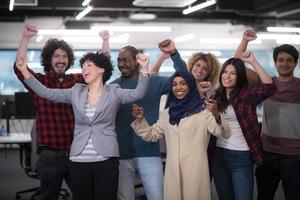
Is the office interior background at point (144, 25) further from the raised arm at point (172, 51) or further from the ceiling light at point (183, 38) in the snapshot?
the raised arm at point (172, 51)

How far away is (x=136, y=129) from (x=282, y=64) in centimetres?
118

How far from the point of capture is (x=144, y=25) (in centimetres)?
1220

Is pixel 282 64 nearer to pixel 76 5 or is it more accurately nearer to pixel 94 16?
pixel 76 5

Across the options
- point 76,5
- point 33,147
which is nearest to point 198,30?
point 76,5

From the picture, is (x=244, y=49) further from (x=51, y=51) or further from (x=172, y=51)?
(x=51, y=51)

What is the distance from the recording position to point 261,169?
348 centimetres

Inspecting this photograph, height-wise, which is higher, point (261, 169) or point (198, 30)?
point (198, 30)

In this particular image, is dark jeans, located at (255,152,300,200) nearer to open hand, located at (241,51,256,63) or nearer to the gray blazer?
open hand, located at (241,51,256,63)

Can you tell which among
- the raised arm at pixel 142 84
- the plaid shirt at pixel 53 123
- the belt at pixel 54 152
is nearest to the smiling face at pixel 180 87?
the raised arm at pixel 142 84

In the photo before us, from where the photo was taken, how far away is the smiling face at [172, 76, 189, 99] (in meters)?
3.03

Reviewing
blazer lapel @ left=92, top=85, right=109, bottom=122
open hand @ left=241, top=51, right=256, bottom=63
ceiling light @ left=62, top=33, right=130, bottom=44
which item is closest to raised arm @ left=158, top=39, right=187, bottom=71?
open hand @ left=241, top=51, right=256, bottom=63

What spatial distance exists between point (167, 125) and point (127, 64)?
58cm

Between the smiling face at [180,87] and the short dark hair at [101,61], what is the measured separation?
0.47m

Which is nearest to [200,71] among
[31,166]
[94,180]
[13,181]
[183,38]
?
[94,180]
